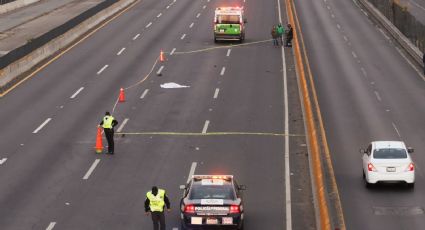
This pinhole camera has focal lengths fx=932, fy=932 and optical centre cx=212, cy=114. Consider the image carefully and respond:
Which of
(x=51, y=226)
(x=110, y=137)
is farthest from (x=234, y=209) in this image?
(x=110, y=137)

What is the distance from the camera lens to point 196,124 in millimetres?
40594

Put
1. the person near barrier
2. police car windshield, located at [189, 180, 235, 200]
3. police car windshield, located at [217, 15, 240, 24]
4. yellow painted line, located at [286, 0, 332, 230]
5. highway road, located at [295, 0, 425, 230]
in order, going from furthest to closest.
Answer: police car windshield, located at [217, 15, 240, 24] → the person near barrier → highway road, located at [295, 0, 425, 230] → yellow painted line, located at [286, 0, 332, 230] → police car windshield, located at [189, 180, 235, 200]

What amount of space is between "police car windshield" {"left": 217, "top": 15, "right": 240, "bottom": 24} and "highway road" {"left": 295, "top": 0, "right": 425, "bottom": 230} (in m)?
5.43

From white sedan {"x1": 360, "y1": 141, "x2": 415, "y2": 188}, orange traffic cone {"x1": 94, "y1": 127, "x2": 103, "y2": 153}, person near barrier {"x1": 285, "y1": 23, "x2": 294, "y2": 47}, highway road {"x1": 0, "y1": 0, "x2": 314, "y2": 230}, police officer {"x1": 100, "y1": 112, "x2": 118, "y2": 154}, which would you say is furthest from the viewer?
person near barrier {"x1": 285, "y1": 23, "x2": 294, "y2": 47}

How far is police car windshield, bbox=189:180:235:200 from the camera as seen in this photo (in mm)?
24050

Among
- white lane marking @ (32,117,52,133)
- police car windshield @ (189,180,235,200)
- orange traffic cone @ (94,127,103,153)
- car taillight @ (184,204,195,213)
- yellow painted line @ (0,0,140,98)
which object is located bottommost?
yellow painted line @ (0,0,140,98)

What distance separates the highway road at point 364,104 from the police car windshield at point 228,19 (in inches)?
214

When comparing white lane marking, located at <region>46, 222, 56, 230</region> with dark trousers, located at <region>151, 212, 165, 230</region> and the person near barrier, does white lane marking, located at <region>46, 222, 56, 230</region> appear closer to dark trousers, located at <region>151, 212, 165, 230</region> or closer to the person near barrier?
dark trousers, located at <region>151, 212, 165, 230</region>

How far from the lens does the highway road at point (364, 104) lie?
93.0ft

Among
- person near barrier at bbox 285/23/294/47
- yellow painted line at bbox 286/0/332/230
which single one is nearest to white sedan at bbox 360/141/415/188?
yellow painted line at bbox 286/0/332/230

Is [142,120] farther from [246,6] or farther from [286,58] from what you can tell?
[246,6]

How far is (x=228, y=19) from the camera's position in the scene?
216 ft

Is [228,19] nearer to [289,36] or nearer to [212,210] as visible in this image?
[289,36]

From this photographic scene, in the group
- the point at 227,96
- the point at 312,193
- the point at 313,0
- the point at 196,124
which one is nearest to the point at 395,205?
the point at 312,193
